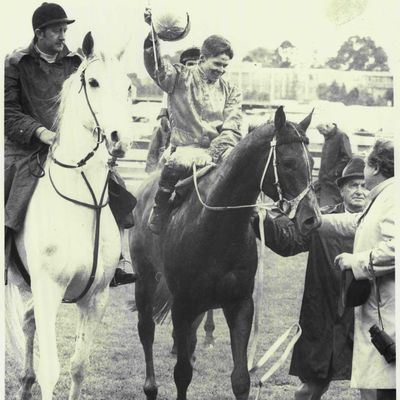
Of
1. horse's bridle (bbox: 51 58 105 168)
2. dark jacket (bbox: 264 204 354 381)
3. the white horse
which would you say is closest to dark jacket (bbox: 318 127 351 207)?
dark jacket (bbox: 264 204 354 381)

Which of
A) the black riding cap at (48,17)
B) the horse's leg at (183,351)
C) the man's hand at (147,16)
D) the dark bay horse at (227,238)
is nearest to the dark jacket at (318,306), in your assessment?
the dark bay horse at (227,238)

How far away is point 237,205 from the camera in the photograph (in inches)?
241

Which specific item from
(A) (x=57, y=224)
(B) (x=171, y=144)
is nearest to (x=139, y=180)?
(B) (x=171, y=144)

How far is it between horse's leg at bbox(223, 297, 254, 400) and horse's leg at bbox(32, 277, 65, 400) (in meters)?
1.21

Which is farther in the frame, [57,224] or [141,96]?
[141,96]

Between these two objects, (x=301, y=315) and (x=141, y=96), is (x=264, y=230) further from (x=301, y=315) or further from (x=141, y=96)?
(x=141, y=96)

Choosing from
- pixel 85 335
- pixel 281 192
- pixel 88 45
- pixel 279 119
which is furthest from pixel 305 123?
pixel 85 335

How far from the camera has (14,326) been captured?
21.3ft

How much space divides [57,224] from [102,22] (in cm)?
156

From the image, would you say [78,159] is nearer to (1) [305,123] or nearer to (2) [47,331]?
(2) [47,331]

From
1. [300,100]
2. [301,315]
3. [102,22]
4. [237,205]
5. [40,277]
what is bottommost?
[301,315]

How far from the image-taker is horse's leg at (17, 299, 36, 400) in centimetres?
646

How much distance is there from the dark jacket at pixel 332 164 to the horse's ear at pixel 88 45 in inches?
73.3

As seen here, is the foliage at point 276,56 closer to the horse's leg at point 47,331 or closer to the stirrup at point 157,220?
the stirrup at point 157,220
